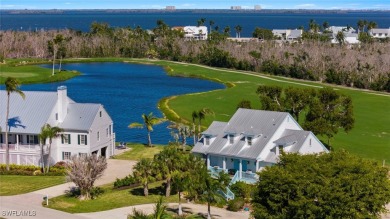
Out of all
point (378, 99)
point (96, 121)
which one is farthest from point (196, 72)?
point (96, 121)

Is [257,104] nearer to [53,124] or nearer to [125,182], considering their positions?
[53,124]

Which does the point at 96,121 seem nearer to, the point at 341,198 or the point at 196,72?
the point at 341,198

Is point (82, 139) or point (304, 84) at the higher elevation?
point (82, 139)

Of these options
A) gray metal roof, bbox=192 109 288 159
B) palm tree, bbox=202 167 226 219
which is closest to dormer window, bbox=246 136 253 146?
gray metal roof, bbox=192 109 288 159

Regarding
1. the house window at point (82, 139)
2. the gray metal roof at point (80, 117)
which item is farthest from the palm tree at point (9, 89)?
the house window at point (82, 139)

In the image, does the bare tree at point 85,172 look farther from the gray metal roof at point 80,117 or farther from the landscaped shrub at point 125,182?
the gray metal roof at point 80,117

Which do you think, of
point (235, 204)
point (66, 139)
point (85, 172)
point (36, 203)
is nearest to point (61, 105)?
point (66, 139)
